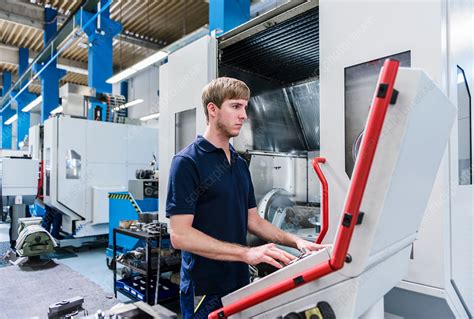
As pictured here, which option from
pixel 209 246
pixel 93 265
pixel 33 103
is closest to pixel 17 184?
pixel 93 265

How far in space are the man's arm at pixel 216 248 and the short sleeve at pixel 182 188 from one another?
35mm

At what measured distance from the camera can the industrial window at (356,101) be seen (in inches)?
57.3

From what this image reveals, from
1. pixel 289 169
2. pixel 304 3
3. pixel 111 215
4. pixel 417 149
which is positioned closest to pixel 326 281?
pixel 417 149

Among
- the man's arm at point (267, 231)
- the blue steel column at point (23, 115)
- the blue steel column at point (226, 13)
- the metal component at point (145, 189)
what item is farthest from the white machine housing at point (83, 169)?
the blue steel column at point (23, 115)

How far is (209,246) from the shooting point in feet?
4.16

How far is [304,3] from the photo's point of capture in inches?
69.4

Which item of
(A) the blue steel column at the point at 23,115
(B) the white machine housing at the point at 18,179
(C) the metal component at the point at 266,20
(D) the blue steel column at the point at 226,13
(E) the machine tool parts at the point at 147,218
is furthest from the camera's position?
(A) the blue steel column at the point at 23,115

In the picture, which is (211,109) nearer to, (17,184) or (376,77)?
(376,77)

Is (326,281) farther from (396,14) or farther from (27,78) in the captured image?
(27,78)

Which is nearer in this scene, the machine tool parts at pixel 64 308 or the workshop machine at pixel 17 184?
the machine tool parts at pixel 64 308

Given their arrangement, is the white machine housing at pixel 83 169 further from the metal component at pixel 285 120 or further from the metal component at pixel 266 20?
the metal component at pixel 266 20

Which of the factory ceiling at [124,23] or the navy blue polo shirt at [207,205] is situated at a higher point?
the factory ceiling at [124,23]

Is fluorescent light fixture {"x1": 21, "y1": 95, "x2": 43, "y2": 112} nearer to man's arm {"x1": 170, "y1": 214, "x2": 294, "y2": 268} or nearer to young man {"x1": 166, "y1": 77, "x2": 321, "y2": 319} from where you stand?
young man {"x1": 166, "y1": 77, "x2": 321, "y2": 319}

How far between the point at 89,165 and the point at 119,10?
406cm
